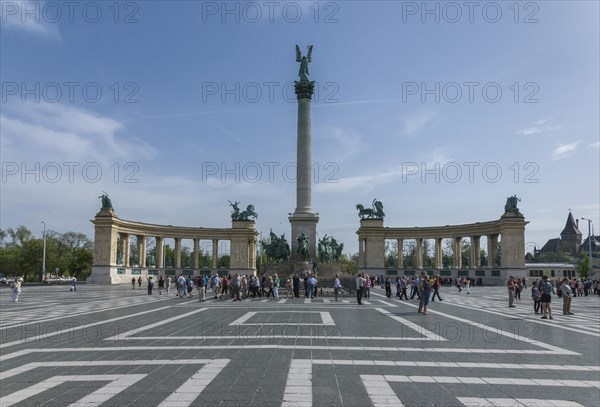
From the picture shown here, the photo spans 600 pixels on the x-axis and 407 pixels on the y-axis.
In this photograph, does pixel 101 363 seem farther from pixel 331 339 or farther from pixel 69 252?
pixel 69 252

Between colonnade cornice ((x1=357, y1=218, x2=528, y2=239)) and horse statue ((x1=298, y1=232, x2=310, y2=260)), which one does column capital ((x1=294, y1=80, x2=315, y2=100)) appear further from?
colonnade cornice ((x1=357, y1=218, x2=528, y2=239))

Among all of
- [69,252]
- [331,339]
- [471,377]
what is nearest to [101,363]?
[331,339]

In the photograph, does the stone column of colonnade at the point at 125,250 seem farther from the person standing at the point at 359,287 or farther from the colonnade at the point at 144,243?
the person standing at the point at 359,287

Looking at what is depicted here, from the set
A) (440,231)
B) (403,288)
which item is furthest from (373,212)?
(403,288)

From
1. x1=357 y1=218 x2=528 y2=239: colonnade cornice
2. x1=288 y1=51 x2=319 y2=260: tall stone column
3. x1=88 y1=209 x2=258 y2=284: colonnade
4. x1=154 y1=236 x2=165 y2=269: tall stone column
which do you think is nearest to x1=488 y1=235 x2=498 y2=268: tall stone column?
x1=357 y1=218 x2=528 y2=239: colonnade cornice

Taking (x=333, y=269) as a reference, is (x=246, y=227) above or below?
above

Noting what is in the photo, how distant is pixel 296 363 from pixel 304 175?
4847 cm

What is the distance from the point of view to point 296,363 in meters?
11.5

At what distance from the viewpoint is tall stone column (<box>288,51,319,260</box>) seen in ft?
191

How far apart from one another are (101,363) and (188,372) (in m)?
2.37

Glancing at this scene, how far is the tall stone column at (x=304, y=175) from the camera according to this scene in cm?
5812

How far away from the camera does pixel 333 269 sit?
56375 millimetres

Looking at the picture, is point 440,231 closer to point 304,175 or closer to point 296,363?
point 304,175

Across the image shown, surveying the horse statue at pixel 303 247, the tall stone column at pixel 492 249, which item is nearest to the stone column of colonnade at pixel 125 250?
the horse statue at pixel 303 247
